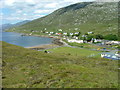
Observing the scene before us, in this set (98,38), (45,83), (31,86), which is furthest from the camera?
(98,38)

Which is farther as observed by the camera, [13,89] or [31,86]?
[31,86]

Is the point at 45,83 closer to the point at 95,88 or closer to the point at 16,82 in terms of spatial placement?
the point at 16,82

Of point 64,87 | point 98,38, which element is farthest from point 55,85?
point 98,38

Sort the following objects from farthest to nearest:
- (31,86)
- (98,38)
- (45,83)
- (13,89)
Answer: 1. (98,38)
2. (45,83)
3. (31,86)
4. (13,89)

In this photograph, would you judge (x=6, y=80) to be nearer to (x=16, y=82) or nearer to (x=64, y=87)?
(x=16, y=82)

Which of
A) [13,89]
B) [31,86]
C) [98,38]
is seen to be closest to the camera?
[13,89]

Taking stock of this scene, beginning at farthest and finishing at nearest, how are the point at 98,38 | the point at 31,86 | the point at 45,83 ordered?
1. the point at 98,38
2. the point at 45,83
3. the point at 31,86

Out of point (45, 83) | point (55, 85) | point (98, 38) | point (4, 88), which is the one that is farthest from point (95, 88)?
point (98, 38)
